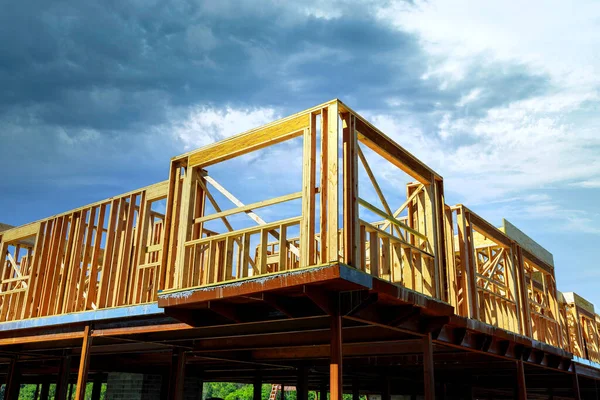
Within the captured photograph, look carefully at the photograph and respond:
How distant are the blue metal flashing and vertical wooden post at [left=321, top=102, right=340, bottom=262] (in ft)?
13.7

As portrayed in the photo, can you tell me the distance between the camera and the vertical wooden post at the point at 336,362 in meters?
8.57

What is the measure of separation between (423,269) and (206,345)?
6062 millimetres

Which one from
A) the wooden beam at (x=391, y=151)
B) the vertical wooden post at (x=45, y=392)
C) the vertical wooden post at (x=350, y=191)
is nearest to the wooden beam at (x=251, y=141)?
the vertical wooden post at (x=350, y=191)

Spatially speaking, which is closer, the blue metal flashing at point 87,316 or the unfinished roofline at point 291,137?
the unfinished roofline at point 291,137

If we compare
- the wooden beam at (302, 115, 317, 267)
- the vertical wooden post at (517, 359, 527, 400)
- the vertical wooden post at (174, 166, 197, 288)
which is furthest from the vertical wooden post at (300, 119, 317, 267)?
the vertical wooden post at (517, 359, 527, 400)

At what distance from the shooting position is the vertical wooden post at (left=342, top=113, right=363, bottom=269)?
8.98 meters

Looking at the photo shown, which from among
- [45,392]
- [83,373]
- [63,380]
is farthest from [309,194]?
[45,392]

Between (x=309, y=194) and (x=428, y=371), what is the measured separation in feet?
14.3

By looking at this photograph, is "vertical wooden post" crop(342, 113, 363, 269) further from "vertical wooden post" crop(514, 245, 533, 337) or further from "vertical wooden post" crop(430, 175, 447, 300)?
"vertical wooden post" crop(514, 245, 533, 337)

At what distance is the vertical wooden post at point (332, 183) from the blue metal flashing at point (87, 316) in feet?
13.7

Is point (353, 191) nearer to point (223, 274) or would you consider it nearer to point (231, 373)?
point (223, 274)

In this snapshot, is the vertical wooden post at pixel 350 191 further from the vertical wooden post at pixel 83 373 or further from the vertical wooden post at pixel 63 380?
the vertical wooden post at pixel 63 380

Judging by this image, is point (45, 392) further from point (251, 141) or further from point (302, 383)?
point (251, 141)

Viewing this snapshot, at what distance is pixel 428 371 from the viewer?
1109 cm
